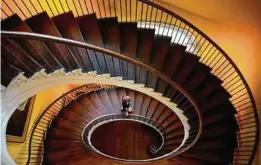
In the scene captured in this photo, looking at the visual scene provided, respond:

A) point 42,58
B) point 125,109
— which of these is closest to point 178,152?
point 125,109

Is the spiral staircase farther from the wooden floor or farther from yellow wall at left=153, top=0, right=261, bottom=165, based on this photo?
yellow wall at left=153, top=0, right=261, bottom=165

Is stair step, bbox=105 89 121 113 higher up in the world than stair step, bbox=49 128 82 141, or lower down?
higher up

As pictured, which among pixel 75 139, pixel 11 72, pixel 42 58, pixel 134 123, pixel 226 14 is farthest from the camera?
pixel 134 123

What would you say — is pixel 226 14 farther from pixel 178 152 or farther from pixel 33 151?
pixel 33 151

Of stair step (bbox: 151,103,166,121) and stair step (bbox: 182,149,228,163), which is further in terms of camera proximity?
stair step (bbox: 151,103,166,121)

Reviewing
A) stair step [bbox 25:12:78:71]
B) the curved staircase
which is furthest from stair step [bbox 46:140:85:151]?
stair step [bbox 25:12:78:71]

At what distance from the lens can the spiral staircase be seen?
4625 mm

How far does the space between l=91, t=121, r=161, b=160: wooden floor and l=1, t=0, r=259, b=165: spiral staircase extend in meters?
0.05

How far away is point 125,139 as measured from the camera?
330 inches

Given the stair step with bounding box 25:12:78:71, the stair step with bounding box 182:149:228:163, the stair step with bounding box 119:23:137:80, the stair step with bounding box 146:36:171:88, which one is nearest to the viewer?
the stair step with bounding box 25:12:78:71

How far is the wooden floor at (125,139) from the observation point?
8122mm

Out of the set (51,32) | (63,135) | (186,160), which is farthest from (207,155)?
(51,32)

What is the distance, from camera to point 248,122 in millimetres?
7223

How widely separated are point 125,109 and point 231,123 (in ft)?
9.56
